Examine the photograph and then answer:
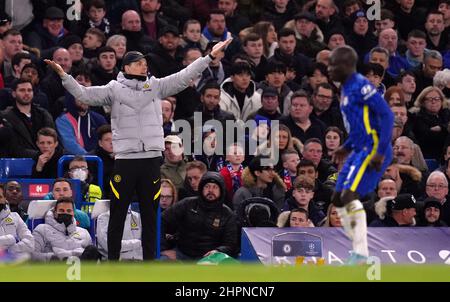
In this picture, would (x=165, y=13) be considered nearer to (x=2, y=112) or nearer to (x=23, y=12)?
(x=23, y=12)

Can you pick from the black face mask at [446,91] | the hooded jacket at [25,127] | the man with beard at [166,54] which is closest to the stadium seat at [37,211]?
the hooded jacket at [25,127]

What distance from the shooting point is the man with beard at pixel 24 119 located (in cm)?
1773

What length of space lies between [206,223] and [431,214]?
114 inches

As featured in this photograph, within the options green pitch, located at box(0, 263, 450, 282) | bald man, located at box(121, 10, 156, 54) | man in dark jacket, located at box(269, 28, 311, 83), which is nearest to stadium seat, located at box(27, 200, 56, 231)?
green pitch, located at box(0, 263, 450, 282)

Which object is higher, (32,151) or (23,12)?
(23,12)

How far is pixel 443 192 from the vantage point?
1822cm

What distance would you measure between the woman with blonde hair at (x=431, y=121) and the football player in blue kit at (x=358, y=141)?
26.5ft

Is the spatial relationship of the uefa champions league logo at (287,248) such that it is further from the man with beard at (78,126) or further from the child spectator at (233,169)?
the man with beard at (78,126)

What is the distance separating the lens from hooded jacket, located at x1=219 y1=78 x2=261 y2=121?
771 inches

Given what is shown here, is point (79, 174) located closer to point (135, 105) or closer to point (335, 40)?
point (135, 105)

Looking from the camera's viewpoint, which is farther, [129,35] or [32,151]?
[129,35]

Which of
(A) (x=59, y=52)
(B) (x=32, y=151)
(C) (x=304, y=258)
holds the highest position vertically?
(A) (x=59, y=52)

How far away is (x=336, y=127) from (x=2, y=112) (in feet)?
15.3
